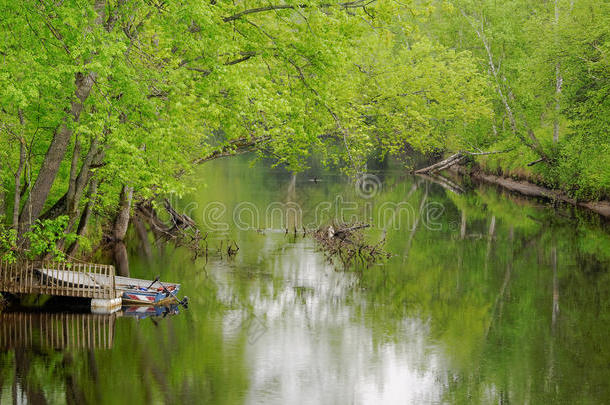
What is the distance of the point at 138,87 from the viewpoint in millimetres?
18188

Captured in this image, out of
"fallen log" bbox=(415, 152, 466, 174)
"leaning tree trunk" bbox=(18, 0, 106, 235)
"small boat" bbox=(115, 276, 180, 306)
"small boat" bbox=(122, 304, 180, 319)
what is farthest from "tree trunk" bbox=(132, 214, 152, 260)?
"fallen log" bbox=(415, 152, 466, 174)

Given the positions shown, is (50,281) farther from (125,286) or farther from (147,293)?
(147,293)

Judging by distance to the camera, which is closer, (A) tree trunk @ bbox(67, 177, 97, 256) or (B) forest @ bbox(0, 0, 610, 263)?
(B) forest @ bbox(0, 0, 610, 263)

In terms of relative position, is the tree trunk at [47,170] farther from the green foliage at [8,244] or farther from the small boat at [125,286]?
the small boat at [125,286]

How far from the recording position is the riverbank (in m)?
46.6

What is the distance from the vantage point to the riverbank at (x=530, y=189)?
4656 centimetres

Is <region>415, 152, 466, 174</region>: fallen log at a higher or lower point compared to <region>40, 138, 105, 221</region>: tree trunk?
higher

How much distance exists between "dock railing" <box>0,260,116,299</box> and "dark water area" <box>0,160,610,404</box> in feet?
2.86

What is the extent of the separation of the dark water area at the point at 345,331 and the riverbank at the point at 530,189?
8.56 m

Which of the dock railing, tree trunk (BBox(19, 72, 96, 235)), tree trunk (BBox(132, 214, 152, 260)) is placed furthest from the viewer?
tree trunk (BBox(132, 214, 152, 260))

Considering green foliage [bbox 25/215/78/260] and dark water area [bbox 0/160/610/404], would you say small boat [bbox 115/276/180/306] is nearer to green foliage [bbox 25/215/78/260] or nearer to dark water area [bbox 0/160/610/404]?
dark water area [bbox 0/160/610/404]

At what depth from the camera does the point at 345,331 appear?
21.0 meters

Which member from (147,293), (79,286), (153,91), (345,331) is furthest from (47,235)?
(345,331)

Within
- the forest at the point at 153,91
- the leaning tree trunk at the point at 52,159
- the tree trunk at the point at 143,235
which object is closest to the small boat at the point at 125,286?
the forest at the point at 153,91
